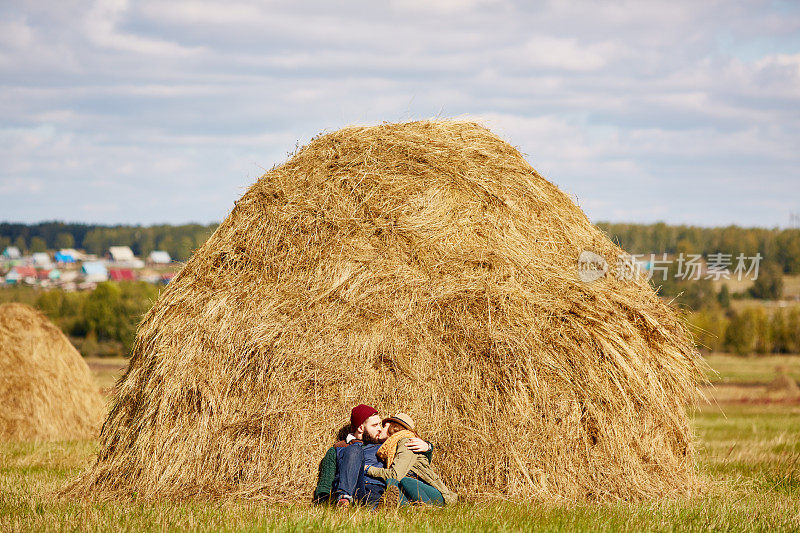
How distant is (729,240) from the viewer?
124 metres

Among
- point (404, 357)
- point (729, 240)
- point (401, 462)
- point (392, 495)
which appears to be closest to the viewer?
point (401, 462)

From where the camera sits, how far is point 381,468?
7.65 meters

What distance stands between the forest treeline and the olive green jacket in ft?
341

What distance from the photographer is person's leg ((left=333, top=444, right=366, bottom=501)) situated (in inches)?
293

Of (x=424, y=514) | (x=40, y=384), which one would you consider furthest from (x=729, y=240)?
(x=424, y=514)

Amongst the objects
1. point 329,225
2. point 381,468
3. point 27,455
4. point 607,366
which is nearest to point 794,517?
point 607,366

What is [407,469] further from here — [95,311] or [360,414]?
[95,311]

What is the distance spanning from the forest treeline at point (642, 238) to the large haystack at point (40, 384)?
93951 millimetres

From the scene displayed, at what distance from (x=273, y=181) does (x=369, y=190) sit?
4.76 ft

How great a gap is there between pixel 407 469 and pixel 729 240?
421 ft

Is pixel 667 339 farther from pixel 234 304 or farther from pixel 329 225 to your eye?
pixel 234 304

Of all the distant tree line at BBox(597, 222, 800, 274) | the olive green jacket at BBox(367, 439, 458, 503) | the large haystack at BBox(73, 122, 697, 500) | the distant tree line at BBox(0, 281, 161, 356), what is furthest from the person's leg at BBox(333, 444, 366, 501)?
the distant tree line at BBox(597, 222, 800, 274)

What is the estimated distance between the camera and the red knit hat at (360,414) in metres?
7.68

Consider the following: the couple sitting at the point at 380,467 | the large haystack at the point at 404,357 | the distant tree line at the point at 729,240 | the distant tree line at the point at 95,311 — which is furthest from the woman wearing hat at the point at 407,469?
the distant tree line at the point at 729,240
